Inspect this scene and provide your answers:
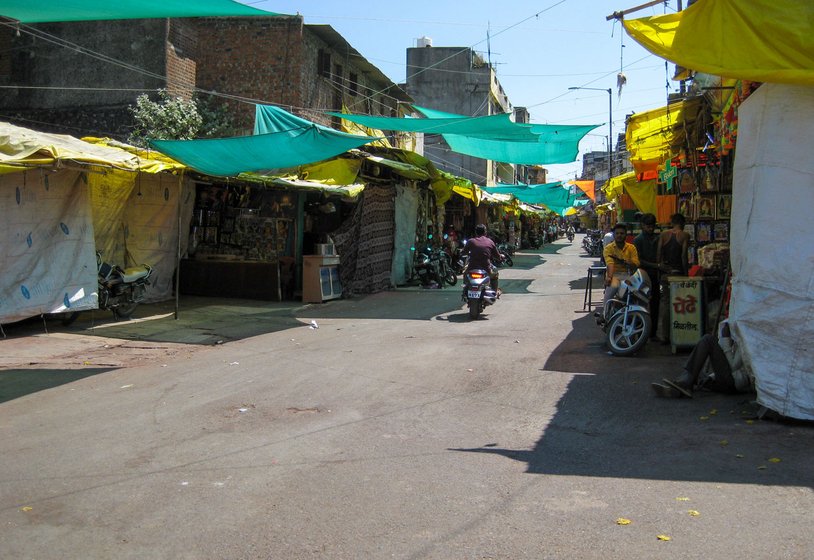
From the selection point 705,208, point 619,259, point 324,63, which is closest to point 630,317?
point 619,259

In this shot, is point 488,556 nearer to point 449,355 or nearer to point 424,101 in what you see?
point 449,355

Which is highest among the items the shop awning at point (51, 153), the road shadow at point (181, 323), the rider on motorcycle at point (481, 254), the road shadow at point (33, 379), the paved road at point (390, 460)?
the shop awning at point (51, 153)

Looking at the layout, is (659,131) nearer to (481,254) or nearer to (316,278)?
(481,254)

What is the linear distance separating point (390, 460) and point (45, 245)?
330 inches

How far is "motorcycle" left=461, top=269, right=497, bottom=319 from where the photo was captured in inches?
497

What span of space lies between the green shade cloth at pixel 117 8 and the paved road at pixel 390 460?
424 centimetres

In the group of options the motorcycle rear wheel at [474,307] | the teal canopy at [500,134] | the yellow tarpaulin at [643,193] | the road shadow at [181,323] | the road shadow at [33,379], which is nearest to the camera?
the road shadow at [33,379]

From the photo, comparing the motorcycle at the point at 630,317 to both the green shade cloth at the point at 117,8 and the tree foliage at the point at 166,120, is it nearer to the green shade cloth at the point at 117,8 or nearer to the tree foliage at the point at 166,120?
the green shade cloth at the point at 117,8

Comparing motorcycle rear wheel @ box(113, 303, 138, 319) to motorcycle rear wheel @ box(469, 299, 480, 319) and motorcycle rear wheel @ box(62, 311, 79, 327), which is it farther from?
motorcycle rear wheel @ box(469, 299, 480, 319)

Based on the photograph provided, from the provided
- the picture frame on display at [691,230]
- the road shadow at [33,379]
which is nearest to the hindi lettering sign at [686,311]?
the picture frame on display at [691,230]

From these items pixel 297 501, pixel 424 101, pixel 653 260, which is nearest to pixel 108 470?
pixel 297 501

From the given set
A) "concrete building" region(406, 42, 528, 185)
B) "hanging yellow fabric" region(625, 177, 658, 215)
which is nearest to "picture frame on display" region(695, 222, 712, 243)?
"hanging yellow fabric" region(625, 177, 658, 215)

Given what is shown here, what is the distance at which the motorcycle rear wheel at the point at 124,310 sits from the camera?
1223 centimetres

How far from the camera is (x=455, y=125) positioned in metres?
12.1
